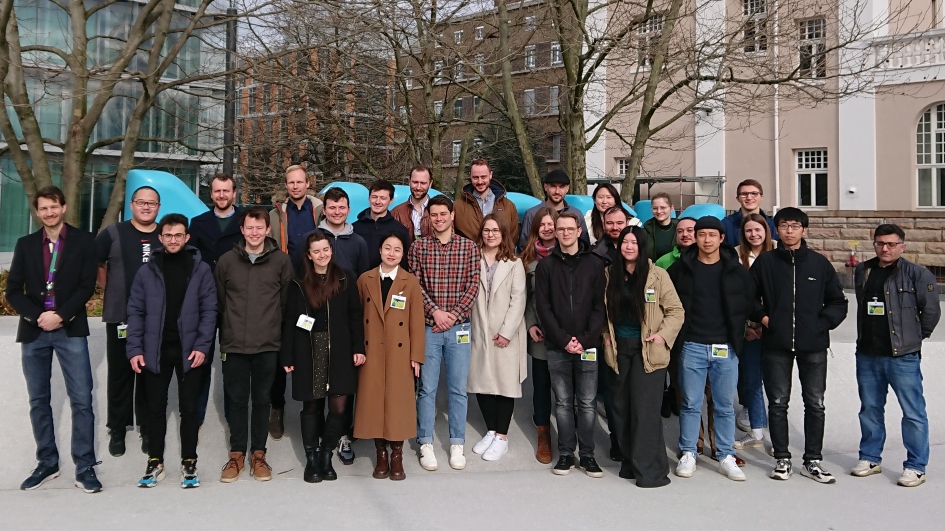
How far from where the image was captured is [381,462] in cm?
592

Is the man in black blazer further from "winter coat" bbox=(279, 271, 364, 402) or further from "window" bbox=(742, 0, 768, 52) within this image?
"window" bbox=(742, 0, 768, 52)

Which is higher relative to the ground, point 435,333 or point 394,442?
point 435,333

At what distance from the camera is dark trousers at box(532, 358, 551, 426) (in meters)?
6.50

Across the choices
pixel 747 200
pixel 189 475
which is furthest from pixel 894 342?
pixel 189 475

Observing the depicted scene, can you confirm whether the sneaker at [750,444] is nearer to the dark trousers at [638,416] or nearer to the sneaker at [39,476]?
the dark trousers at [638,416]

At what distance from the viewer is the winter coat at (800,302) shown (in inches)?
232

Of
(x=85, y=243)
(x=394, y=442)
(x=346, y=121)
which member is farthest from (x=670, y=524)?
(x=346, y=121)

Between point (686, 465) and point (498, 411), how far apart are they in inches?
60.9

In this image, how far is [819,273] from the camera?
5945 millimetres

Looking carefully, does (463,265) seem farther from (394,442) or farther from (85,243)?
(85,243)

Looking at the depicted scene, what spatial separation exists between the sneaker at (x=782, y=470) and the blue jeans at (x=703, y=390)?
33cm

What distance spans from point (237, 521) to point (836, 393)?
5.69 metres

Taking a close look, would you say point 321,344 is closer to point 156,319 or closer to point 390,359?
point 390,359

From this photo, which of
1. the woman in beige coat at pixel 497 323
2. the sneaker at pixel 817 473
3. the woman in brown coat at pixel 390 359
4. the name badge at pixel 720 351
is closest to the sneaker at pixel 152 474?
the woman in brown coat at pixel 390 359
